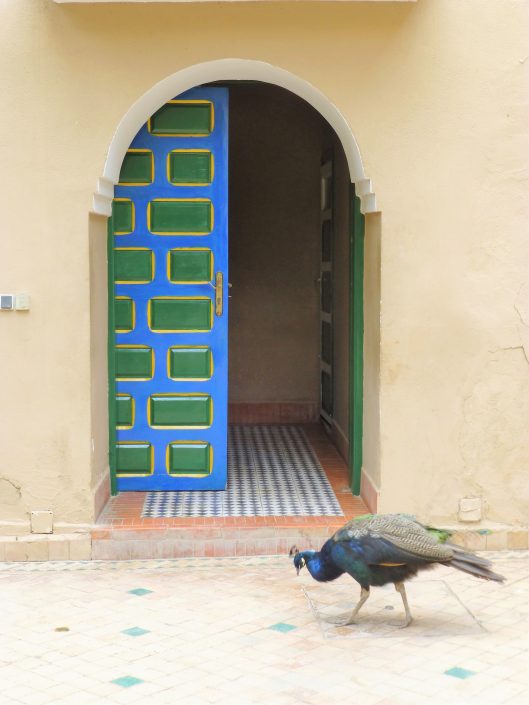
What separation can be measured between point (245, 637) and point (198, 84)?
389 centimetres

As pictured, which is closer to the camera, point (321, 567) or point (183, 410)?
point (321, 567)

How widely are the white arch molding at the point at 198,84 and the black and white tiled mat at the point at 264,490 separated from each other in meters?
2.12

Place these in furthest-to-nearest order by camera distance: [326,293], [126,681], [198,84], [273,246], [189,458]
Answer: [273,246], [326,293], [189,458], [198,84], [126,681]

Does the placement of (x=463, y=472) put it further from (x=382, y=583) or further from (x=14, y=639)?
(x=14, y=639)

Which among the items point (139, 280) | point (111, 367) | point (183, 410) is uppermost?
point (139, 280)

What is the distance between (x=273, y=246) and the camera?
10.9 metres

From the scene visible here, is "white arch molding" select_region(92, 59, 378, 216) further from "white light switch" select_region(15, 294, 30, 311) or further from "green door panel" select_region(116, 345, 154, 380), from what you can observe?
"green door panel" select_region(116, 345, 154, 380)

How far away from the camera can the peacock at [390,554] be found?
5.89 meters

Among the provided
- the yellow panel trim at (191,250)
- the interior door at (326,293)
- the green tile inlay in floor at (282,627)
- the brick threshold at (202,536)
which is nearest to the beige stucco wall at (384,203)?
the brick threshold at (202,536)

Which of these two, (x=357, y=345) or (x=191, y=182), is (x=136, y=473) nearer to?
(x=357, y=345)

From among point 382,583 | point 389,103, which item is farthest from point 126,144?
point 382,583

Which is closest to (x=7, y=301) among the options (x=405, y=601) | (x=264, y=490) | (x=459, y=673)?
(x=264, y=490)

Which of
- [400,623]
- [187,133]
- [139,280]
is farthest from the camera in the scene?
[139,280]

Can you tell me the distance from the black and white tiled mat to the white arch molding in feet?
6.95
